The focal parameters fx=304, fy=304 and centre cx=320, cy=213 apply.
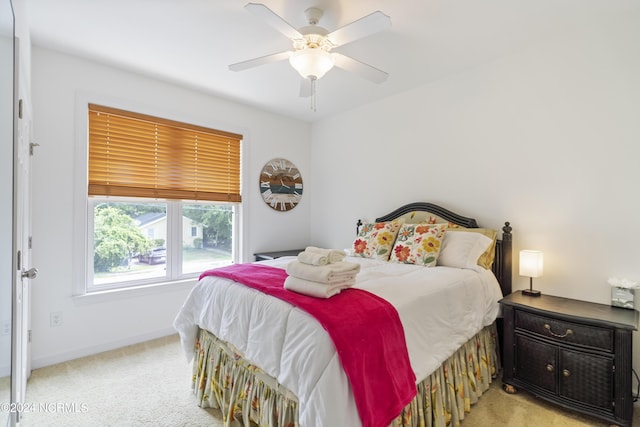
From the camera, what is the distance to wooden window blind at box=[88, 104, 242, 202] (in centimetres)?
→ 288

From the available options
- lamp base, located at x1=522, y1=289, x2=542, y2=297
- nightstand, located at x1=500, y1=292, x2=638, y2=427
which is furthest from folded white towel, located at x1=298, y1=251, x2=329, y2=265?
lamp base, located at x1=522, y1=289, x2=542, y2=297

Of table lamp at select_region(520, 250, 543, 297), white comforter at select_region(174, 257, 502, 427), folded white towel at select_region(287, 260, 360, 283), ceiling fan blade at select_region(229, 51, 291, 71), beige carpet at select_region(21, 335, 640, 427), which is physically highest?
ceiling fan blade at select_region(229, 51, 291, 71)

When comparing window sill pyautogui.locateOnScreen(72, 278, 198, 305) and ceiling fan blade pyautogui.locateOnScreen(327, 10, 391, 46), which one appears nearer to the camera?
ceiling fan blade pyautogui.locateOnScreen(327, 10, 391, 46)

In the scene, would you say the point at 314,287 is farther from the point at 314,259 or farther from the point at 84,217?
the point at 84,217

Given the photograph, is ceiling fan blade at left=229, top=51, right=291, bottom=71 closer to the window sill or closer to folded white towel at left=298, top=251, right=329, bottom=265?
folded white towel at left=298, top=251, right=329, bottom=265

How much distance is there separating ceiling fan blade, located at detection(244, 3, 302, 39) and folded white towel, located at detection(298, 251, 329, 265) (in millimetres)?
1318

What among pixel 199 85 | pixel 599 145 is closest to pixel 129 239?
pixel 199 85

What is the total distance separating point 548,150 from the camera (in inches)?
95.6

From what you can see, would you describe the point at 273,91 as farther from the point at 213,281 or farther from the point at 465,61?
the point at 213,281

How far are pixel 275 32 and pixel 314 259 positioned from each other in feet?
5.88

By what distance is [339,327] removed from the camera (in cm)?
129

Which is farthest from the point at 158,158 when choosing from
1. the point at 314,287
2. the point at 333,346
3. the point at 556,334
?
the point at 556,334

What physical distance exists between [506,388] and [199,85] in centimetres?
388

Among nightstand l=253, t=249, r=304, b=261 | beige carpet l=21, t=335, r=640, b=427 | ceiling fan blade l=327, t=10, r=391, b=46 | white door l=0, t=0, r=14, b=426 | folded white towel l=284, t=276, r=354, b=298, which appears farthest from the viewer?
nightstand l=253, t=249, r=304, b=261
